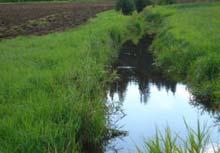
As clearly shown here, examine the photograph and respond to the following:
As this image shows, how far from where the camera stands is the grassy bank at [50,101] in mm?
6427

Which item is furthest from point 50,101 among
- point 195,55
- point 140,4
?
point 140,4

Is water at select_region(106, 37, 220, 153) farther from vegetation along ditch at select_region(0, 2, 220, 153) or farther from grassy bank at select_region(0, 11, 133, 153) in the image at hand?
grassy bank at select_region(0, 11, 133, 153)

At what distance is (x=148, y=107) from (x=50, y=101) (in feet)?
10.5

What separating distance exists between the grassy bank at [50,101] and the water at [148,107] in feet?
2.01

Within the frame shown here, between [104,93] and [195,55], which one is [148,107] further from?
[195,55]

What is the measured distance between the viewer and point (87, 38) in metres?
15.9

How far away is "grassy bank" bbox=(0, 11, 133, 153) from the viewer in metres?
6.43

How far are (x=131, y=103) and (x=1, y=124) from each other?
15.2 ft

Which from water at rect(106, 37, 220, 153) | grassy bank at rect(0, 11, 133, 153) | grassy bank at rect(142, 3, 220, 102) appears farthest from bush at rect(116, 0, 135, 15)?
grassy bank at rect(0, 11, 133, 153)

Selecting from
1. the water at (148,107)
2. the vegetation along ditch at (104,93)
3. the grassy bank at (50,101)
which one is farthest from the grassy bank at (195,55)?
the grassy bank at (50,101)

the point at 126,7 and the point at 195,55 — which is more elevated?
the point at 126,7

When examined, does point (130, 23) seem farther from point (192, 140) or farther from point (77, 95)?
point (192, 140)

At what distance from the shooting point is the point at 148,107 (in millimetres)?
10406

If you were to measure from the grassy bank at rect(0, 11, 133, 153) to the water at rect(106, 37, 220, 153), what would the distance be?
61cm
